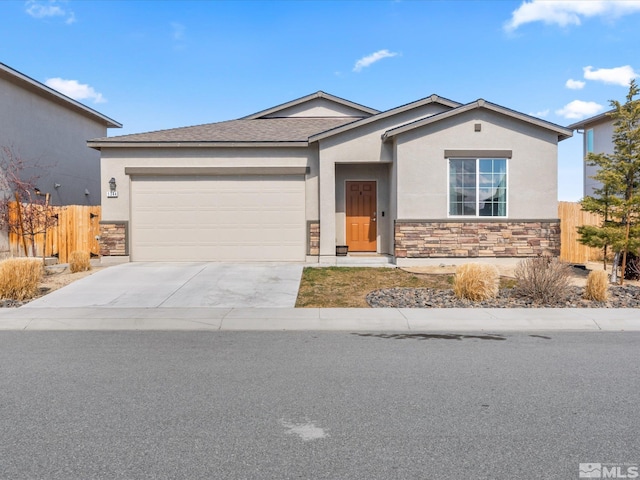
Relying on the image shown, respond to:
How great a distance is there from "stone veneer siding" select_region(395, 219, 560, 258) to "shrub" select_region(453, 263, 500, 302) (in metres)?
4.41

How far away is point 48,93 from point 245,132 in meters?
8.50

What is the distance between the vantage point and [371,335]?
847 centimetres

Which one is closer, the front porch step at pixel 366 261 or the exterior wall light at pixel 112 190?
the front porch step at pixel 366 261

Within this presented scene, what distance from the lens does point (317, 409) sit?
15.9ft

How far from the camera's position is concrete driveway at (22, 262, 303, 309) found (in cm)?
1113

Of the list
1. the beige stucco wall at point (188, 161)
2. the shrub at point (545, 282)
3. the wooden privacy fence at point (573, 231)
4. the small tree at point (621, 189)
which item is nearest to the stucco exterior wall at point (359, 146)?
the beige stucco wall at point (188, 161)

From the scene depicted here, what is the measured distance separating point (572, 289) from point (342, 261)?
6712 mm

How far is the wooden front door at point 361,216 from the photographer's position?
1772 centimetres

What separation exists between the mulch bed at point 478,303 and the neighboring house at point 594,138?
18.6 metres

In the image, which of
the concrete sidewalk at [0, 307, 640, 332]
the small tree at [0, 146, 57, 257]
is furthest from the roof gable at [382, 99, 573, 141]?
the small tree at [0, 146, 57, 257]

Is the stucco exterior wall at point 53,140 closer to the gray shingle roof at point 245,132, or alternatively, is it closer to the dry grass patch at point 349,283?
the gray shingle roof at point 245,132

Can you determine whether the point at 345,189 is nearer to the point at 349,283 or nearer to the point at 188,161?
the point at 188,161

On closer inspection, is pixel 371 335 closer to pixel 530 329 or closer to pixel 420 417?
pixel 530 329

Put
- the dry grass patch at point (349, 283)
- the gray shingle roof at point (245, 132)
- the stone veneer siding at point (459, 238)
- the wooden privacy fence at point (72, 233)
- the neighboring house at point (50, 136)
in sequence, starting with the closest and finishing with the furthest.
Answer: the dry grass patch at point (349, 283)
the stone veneer siding at point (459, 238)
the gray shingle roof at point (245, 132)
the wooden privacy fence at point (72, 233)
the neighboring house at point (50, 136)
